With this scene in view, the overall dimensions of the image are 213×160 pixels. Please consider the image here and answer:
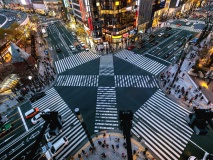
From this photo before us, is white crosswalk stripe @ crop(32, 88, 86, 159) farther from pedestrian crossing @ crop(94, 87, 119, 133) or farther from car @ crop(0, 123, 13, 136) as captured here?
car @ crop(0, 123, 13, 136)

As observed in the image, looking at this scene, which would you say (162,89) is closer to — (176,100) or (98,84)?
(176,100)

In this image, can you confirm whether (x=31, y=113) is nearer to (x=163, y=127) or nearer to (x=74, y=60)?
(x=74, y=60)

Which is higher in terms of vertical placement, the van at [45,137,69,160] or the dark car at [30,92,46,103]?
the dark car at [30,92,46,103]

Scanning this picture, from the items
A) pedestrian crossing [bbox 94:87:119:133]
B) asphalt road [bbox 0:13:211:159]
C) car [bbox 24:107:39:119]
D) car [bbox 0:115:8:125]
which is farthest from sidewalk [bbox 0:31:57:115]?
pedestrian crossing [bbox 94:87:119:133]

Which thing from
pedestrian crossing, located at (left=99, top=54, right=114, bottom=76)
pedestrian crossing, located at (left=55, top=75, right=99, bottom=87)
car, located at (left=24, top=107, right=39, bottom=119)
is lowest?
car, located at (left=24, top=107, right=39, bottom=119)

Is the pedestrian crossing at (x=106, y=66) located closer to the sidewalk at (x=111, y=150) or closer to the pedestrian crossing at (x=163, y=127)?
the pedestrian crossing at (x=163, y=127)

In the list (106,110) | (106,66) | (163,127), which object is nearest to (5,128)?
(106,110)
